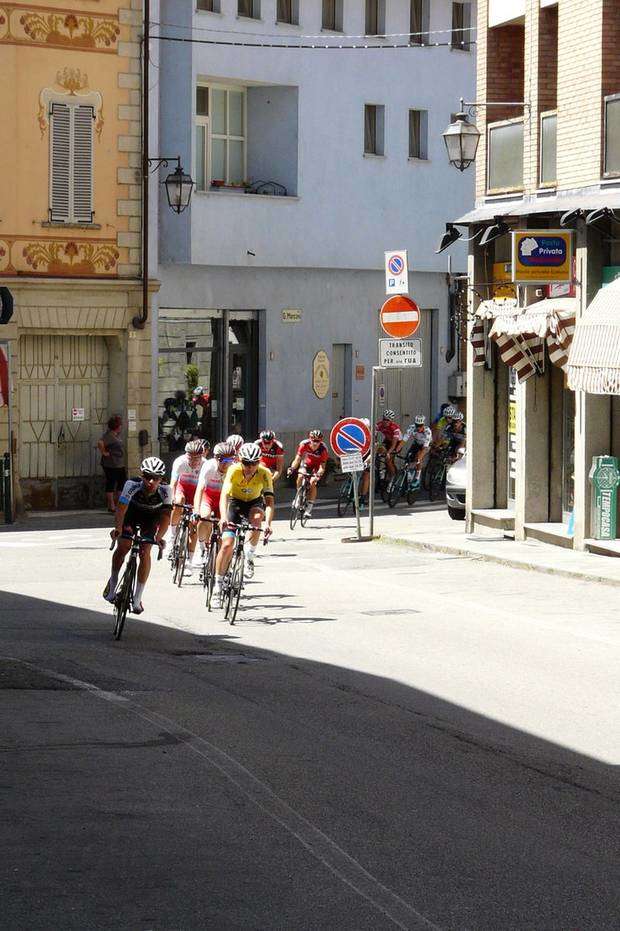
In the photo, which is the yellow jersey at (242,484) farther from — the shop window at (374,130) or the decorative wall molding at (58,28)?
the shop window at (374,130)

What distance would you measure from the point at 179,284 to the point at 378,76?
722 cm

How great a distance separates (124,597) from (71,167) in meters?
18.8

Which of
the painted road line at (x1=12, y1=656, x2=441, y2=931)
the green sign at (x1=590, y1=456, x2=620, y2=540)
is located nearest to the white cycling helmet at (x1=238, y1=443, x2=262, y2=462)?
the painted road line at (x1=12, y1=656, x2=441, y2=931)

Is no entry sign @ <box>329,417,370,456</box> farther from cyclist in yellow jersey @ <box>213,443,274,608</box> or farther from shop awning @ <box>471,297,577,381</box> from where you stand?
cyclist in yellow jersey @ <box>213,443,274,608</box>

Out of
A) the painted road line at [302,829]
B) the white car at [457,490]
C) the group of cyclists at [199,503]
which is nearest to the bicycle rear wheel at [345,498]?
the white car at [457,490]

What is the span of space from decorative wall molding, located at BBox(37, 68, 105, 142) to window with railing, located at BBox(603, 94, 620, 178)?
13.3 meters

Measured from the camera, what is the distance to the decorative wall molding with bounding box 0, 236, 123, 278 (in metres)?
32.8

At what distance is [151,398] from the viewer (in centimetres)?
3481

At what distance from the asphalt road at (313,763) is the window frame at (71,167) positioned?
15.1m

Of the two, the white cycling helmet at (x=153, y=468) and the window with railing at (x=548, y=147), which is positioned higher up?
the window with railing at (x=548, y=147)

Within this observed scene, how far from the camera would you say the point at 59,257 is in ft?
110

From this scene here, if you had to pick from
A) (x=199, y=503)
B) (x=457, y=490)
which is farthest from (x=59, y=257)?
(x=199, y=503)

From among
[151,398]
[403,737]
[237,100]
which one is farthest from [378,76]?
[403,737]

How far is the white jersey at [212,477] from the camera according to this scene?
19688mm
